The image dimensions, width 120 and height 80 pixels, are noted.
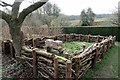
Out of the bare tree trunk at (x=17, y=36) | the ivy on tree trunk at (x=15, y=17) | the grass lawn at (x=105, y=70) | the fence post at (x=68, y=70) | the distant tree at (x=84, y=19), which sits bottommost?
the grass lawn at (x=105, y=70)

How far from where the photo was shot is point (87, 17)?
902 inches

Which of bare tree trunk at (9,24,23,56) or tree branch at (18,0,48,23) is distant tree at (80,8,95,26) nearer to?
bare tree trunk at (9,24,23,56)

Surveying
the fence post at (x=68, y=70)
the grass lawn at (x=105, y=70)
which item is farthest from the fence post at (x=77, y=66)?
the grass lawn at (x=105, y=70)

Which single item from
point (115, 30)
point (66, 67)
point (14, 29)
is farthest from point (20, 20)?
point (115, 30)

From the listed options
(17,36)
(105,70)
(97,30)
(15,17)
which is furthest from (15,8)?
(97,30)

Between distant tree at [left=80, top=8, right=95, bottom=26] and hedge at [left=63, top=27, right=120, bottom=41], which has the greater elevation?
distant tree at [left=80, top=8, right=95, bottom=26]

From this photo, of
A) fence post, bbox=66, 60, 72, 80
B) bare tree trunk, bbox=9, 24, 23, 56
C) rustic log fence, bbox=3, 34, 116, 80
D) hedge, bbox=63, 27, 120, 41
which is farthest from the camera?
hedge, bbox=63, 27, 120, 41

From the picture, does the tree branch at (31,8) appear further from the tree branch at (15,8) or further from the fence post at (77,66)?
the fence post at (77,66)

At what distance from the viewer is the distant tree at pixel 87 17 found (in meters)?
22.4

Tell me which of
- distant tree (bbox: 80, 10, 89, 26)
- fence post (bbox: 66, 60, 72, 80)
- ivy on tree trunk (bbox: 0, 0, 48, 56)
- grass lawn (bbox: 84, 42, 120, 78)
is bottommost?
grass lawn (bbox: 84, 42, 120, 78)

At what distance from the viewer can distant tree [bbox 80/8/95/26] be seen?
22.4 m

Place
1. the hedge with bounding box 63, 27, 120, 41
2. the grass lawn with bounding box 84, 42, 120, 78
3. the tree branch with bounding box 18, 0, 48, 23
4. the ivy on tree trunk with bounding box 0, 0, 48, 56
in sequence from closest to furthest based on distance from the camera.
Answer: the tree branch with bounding box 18, 0, 48, 23
the ivy on tree trunk with bounding box 0, 0, 48, 56
the grass lawn with bounding box 84, 42, 120, 78
the hedge with bounding box 63, 27, 120, 41

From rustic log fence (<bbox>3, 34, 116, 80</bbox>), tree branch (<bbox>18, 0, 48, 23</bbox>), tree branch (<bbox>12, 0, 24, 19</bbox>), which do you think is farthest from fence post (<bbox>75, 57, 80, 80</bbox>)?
tree branch (<bbox>12, 0, 24, 19</bbox>)

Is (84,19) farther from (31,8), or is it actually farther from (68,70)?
(68,70)
